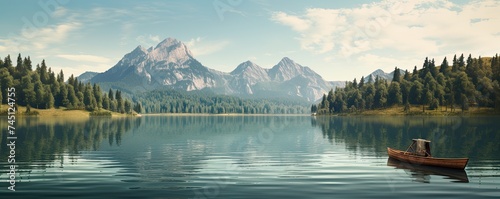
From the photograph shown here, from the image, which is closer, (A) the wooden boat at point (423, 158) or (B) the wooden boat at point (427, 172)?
(B) the wooden boat at point (427, 172)

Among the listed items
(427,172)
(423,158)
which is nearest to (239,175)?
(427,172)

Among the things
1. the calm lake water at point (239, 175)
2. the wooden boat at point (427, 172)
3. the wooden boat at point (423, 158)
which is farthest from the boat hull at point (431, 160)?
the calm lake water at point (239, 175)

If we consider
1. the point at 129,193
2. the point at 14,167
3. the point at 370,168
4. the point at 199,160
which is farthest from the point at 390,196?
the point at 14,167

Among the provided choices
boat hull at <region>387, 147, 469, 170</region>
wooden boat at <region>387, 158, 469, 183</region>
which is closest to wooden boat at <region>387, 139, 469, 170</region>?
boat hull at <region>387, 147, 469, 170</region>

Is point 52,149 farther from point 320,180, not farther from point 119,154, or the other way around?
point 320,180

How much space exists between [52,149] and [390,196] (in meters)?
55.9

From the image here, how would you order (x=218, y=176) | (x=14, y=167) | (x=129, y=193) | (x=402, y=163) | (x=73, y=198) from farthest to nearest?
(x=402, y=163)
(x=14, y=167)
(x=218, y=176)
(x=129, y=193)
(x=73, y=198)

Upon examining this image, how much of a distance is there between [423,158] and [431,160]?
129cm

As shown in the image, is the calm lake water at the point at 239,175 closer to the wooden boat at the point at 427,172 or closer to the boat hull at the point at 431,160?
the wooden boat at the point at 427,172

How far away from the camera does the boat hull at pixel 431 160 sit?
44416 millimetres

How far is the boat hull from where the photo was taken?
44.4m

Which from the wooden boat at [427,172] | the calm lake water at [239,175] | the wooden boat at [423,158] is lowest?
the wooden boat at [427,172]

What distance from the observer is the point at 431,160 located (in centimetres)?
4725

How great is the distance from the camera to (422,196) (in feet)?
105
